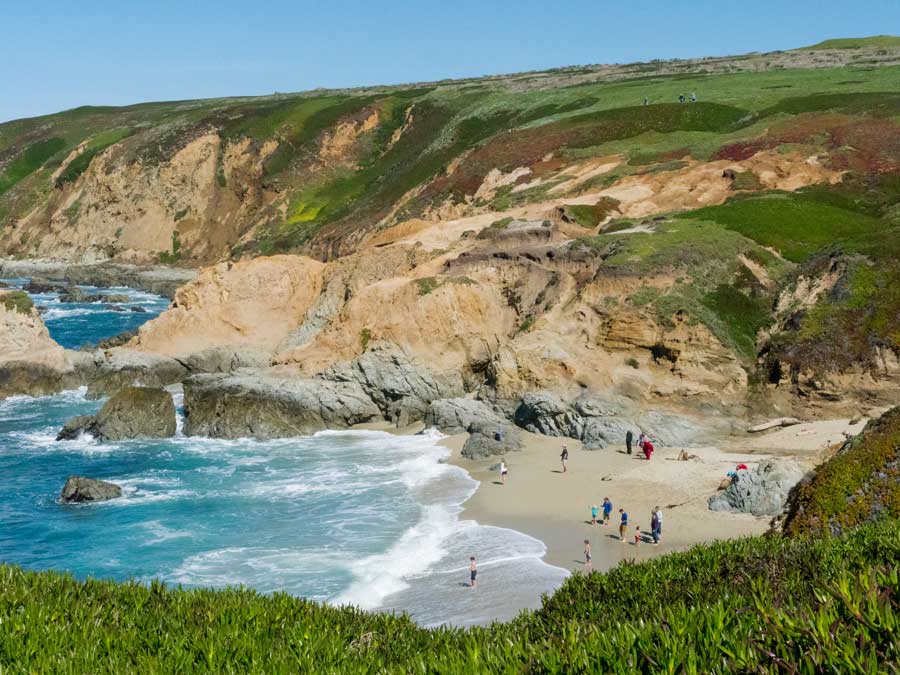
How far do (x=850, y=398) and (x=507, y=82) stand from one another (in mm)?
106495

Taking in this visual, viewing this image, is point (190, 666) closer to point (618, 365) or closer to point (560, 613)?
point (560, 613)

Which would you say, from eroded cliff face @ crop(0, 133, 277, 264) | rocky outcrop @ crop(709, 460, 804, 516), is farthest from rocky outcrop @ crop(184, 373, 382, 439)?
eroded cliff face @ crop(0, 133, 277, 264)

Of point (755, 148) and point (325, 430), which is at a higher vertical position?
point (755, 148)

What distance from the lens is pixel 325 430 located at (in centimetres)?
4222

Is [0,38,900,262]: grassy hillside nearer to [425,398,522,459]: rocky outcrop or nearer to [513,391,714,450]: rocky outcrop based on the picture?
[425,398,522,459]: rocky outcrop

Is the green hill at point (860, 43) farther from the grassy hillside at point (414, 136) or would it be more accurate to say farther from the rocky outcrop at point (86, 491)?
the rocky outcrop at point (86, 491)

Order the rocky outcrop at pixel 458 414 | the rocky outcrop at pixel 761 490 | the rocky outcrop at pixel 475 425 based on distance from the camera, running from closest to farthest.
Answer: the rocky outcrop at pixel 761 490
the rocky outcrop at pixel 475 425
the rocky outcrop at pixel 458 414

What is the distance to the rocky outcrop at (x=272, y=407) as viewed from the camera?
41.7 m

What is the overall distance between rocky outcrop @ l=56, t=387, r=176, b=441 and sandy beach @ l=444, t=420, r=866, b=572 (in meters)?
14.1

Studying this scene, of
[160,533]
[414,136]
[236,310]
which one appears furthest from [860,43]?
[160,533]

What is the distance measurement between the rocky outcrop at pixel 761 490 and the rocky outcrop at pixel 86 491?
2077 centimetres

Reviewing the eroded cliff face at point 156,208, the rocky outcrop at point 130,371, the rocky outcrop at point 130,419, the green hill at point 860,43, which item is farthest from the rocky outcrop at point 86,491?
the green hill at point 860,43

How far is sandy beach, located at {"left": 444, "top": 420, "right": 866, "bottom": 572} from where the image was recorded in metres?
26.5

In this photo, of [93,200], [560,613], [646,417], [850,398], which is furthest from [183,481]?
[93,200]
